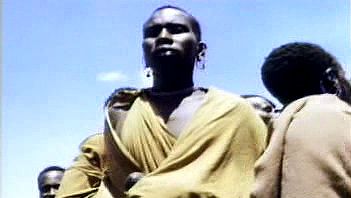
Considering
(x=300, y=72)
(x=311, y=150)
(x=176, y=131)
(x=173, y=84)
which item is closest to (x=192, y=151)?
(x=176, y=131)

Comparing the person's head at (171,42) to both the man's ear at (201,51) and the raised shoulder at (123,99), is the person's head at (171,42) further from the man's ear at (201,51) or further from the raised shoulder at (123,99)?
the raised shoulder at (123,99)

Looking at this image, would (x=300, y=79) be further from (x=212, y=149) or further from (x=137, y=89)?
(x=137, y=89)

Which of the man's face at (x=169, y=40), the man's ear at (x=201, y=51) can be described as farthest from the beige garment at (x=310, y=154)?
the man's ear at (x=201, y=51)

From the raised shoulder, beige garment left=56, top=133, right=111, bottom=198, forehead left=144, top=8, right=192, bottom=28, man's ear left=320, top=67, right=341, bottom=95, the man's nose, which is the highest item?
forehead left=144, top=8, right=192, bottom=28

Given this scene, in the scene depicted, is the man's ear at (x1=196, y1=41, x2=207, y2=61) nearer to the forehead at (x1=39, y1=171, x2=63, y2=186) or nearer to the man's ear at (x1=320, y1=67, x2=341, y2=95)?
the man's ear at (x1=320, y1=67, x2=341, y2=95)

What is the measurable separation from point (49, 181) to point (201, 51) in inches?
67.0

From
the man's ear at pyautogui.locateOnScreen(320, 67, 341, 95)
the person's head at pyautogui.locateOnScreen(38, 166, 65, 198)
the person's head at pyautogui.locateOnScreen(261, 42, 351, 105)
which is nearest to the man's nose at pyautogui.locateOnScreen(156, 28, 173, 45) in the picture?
the person's head at pyautogui.locateOnScreen(261, 42, 351, 105)

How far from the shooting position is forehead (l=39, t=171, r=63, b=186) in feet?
16.7

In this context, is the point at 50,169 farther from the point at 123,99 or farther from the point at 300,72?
the point at 300,72

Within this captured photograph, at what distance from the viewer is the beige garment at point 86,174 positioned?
146 inches

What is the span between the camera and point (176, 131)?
3.52 metres

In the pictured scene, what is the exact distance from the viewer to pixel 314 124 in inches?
93.0

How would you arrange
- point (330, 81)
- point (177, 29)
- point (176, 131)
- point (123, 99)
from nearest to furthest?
point (330, 81) → point (176, 131) → point (177, 29) → point (123, 99)

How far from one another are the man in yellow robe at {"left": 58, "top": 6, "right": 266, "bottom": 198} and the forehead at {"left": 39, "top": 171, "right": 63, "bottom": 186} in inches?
52.5
